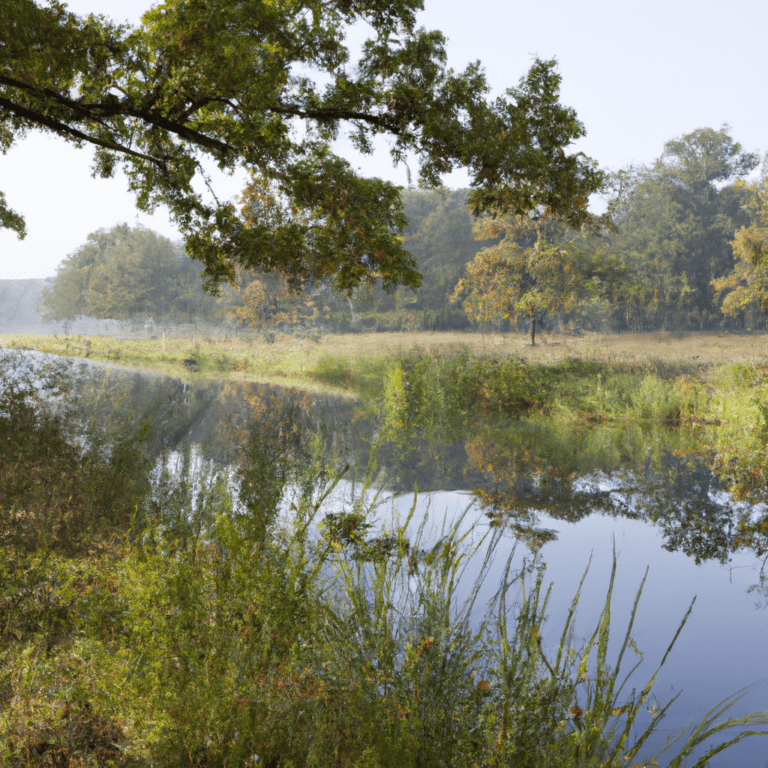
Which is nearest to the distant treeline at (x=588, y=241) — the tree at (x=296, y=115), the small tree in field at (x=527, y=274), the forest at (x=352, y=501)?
the small tree in field at (x=527, y=274)

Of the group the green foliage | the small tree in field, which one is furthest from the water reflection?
the small tree in field

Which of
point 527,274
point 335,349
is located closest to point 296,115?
point 527,274

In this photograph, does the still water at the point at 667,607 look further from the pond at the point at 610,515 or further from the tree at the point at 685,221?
the tree at the point at 685,221

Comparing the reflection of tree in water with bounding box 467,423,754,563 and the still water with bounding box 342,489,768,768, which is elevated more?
the reflection of tree in water with bounding box 467,423,754,563

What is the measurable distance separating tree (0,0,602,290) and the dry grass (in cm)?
1264

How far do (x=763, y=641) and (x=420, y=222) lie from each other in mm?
49244

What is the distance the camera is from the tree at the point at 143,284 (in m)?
50.5

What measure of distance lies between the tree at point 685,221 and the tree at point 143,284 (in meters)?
33.8

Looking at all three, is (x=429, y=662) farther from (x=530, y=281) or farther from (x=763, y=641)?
(x=530, y=281)

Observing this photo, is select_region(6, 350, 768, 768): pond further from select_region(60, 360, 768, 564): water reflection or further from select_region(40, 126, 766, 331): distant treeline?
select_region(40, 126, 766, 331): distant treeline

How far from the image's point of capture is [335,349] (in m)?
28.7

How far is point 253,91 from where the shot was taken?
7004 millimetres

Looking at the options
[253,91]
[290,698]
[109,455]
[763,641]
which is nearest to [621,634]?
[763,641]

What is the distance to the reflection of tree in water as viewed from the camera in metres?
7.03
